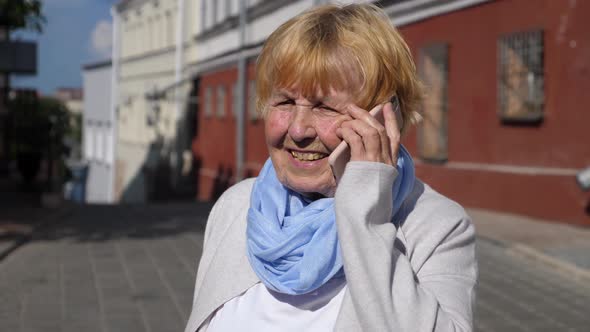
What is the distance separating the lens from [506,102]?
53.1 ft

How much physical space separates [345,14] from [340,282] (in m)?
0.63

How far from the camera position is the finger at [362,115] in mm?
2145

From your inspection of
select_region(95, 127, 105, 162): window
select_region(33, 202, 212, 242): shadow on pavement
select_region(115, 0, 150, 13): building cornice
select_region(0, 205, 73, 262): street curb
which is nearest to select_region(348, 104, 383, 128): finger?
select_region(0, 205, 73, 262): street curb

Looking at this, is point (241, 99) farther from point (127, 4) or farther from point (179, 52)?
point (127, 4)

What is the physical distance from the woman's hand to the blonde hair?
11 centimetres

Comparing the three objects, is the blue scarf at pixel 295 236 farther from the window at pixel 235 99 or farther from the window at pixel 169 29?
the window at pixel 169 29

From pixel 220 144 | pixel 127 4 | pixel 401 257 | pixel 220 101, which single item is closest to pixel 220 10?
pixel 220 101

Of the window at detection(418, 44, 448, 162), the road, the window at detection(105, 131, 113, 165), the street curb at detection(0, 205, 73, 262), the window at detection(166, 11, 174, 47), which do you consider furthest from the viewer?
the window at detection(105, 131, 113, 165)

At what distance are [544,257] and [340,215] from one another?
30.4 feet

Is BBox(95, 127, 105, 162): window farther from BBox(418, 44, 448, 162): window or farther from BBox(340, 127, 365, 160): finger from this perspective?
BBox(340, 127, 365, 160): finger

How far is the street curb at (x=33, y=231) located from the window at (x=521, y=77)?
25.3 feet

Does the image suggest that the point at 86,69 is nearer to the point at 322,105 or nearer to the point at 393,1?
the point at 393,1

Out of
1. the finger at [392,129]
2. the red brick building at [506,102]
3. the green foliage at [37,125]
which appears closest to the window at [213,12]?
the green foliage at [37,125]

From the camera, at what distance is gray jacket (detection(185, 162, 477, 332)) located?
2059 millimetres
